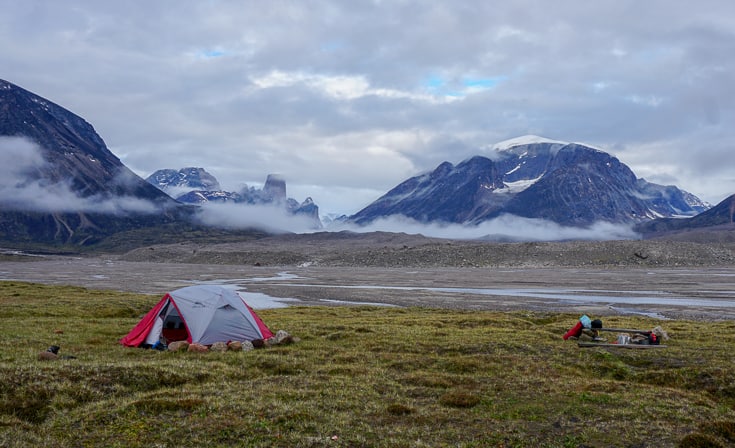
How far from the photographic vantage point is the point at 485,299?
214 feet

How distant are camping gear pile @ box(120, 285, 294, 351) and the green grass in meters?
1.33

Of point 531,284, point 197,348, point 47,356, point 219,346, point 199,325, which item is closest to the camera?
point 47,356

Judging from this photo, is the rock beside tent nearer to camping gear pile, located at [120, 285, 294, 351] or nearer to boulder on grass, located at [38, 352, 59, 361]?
camping gear pile, located at [120, 285, 294, 351]

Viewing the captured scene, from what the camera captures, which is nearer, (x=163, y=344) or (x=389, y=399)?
(x=389, y=399)


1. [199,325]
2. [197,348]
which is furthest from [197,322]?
[197,348]

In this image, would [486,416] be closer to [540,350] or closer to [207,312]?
[540,350]

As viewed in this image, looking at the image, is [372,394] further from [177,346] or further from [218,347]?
[177,346]

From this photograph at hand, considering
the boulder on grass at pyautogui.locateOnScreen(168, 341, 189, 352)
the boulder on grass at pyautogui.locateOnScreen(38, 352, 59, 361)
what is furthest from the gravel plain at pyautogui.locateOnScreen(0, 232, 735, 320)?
the boulder on grass at pyautogui.locateOnScreen(38, 352, 59, 361)

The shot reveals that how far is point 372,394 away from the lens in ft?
58.4

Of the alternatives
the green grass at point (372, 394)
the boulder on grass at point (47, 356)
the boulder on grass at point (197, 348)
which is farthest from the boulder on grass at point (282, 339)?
the boulder on grass at point (47, 356)

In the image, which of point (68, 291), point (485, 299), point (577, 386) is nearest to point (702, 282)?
point (485, 299)

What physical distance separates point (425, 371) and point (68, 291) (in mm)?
58597

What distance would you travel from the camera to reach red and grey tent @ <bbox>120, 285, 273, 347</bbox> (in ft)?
90.4

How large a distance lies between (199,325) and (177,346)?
2121mm
